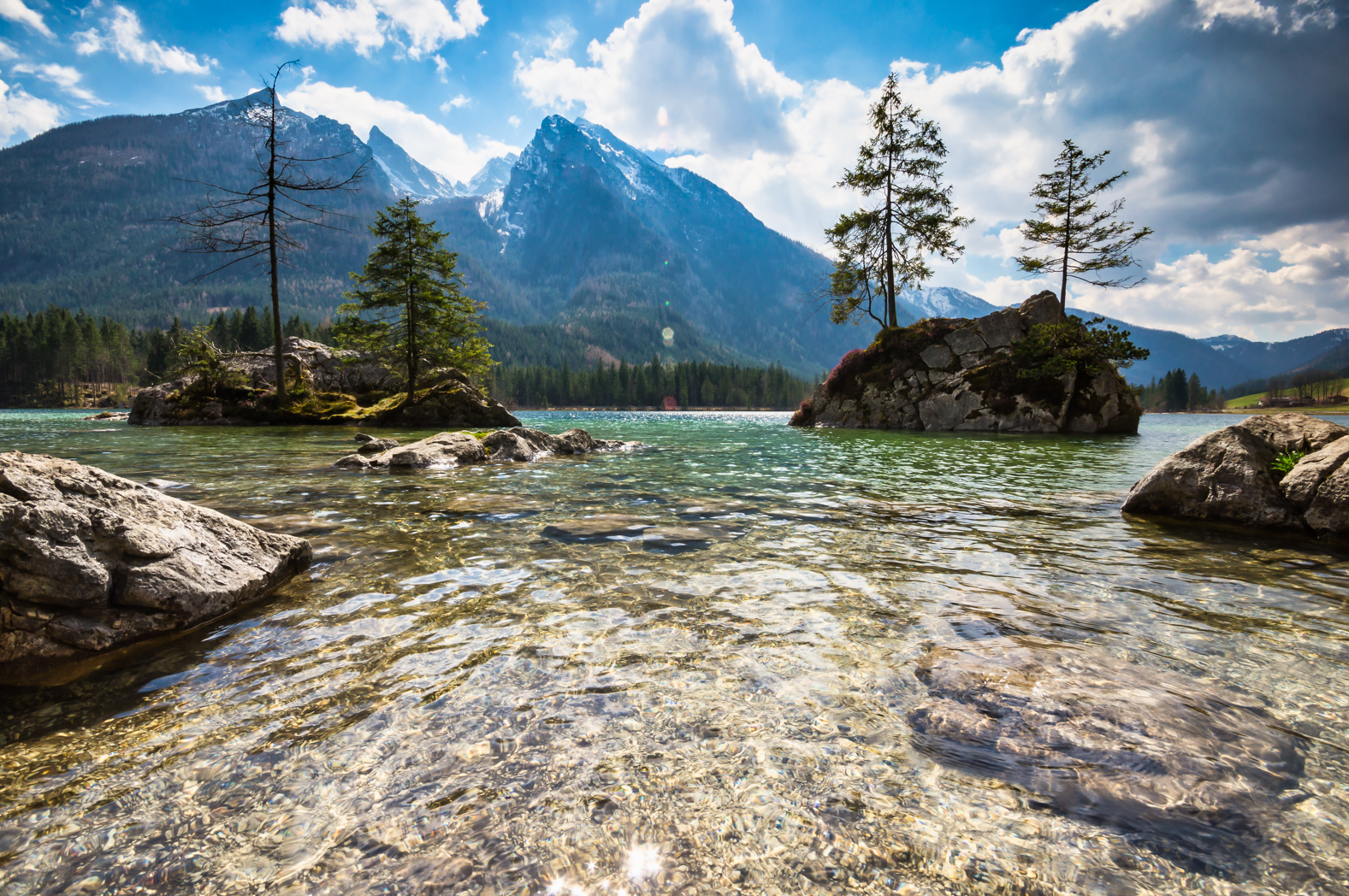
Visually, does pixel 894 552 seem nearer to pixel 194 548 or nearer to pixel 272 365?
pixel 194 548

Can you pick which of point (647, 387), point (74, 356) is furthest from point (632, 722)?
point (74, 356)

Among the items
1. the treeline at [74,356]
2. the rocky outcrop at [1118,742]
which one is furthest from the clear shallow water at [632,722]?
the treeline at [74,356]

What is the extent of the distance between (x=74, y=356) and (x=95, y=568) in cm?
14083

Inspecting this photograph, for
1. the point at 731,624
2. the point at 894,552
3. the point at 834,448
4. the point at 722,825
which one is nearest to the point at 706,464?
the point at 834,448

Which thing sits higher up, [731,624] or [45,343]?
[45,343]

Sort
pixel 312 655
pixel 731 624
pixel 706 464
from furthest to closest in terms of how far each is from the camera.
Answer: pixel 706 464 → pixel 731 624 → pixel 312 655

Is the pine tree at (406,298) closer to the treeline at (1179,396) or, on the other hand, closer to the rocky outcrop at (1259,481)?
the rocky outcrop at (1259,481)

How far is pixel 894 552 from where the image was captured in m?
6.44

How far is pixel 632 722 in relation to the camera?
118 inches

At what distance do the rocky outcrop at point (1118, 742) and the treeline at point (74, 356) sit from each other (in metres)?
112

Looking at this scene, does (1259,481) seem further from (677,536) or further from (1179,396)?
(1179,396)

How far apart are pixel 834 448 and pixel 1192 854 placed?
18.3 metres

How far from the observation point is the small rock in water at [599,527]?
7281mm

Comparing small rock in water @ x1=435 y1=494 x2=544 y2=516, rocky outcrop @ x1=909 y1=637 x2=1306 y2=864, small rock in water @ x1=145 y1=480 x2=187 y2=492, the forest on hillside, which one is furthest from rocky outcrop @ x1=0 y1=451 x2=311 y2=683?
the forest on hillside
